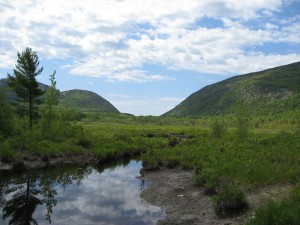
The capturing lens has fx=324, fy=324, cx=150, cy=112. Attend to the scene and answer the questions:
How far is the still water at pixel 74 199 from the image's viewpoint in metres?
22.3

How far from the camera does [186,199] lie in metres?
26.2

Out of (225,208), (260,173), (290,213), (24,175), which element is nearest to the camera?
(290,213)

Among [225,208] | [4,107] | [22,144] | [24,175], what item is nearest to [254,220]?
[225,208]

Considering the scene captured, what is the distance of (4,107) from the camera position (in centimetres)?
5038

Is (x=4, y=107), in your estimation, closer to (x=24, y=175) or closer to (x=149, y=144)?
(x=24, y=175)

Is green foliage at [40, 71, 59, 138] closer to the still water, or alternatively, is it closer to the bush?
the still water

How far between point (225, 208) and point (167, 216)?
4340mm

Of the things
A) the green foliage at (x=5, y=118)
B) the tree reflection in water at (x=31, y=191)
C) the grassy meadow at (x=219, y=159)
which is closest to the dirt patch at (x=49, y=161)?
the grassy meadow at (x=219, y=159)

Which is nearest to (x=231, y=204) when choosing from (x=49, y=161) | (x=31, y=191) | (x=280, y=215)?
(x=280, y=215)

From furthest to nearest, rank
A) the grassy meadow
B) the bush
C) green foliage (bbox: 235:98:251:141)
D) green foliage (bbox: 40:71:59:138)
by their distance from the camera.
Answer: green foliage (bbox: 235:98:251:141) → green foliage (bbox: 40:71:59:138) → the grassy meadow → the bush

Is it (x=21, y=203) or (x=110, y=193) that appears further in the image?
(x=110, y=193)

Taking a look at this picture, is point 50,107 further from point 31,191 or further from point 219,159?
point 219,159

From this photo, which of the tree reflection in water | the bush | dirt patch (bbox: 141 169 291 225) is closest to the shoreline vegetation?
the bush

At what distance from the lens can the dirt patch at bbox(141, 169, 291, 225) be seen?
20.5 m
